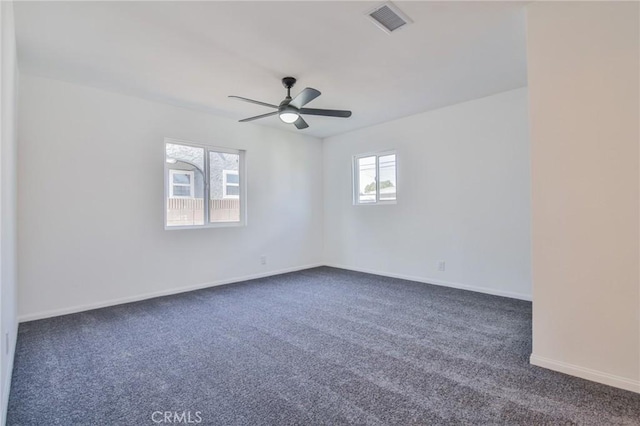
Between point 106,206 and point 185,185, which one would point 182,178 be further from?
point 106,206

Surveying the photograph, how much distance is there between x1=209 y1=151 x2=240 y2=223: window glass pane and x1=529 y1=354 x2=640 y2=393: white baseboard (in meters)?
4.15

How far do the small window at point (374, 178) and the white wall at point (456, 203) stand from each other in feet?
0.44

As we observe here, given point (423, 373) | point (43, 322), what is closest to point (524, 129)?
point (423, 373)

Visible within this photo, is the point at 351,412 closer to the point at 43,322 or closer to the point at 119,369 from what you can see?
the point at 119,369

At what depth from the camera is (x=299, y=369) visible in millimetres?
2188

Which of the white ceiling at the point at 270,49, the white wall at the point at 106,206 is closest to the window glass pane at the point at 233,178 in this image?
the white wall at the point at 106,206

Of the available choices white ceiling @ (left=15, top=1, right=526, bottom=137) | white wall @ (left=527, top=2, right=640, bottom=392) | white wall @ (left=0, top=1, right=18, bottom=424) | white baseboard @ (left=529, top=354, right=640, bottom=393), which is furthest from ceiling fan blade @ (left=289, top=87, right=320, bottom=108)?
white baseboard @ (left=529, top=354, right=640, bottom=393)

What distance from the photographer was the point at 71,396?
6.21ft

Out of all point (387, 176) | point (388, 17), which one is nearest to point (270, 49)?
point (388, 17)

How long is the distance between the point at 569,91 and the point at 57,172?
4747 mm

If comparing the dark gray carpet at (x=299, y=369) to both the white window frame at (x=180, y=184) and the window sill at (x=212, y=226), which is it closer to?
the window sill at (x=212, y=226)

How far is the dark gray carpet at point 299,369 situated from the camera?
67.5 inches

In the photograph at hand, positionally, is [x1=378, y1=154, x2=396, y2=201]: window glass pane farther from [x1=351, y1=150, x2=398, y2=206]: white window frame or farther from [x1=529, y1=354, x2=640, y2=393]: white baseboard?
[x1=529, y1=354, x2=640, y2=393]: white baseboard

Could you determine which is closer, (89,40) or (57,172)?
(89,40)
